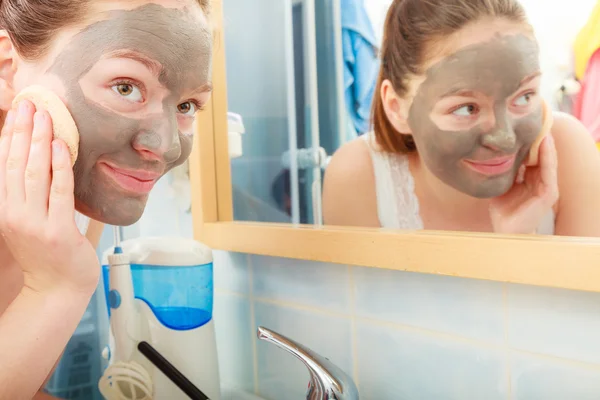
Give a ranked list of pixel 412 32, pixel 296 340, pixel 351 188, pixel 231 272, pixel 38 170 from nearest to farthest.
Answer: pixel 38 170
pixel 412 32
pixel 351 188
pixel 296 340
pixel 231 272

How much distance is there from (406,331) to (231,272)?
0.35 m

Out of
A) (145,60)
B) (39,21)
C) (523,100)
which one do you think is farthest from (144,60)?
(523,100)

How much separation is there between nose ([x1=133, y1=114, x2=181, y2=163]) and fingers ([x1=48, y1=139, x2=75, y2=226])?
0.07 m

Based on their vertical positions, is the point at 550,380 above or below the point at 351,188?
below

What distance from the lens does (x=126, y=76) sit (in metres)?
0.53

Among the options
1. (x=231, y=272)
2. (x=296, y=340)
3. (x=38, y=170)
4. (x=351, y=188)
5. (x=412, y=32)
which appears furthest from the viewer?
(x=231, y=272)

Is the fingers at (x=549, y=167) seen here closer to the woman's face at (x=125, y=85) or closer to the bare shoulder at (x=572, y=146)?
the bare shoulder at (x=572, y=146)

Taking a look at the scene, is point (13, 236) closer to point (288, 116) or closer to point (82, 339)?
point (288, 116)

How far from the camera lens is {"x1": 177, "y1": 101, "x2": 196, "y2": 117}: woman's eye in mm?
595

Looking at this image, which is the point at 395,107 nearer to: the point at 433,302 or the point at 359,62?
the point at 359,62

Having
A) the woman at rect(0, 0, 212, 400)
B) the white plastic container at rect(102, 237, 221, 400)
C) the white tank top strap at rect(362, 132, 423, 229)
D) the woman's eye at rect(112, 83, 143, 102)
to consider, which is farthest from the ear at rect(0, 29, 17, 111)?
the white tank top strap at rect(362, 132, 423, 229)

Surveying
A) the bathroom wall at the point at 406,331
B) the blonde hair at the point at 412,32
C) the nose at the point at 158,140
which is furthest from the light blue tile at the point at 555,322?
the nose at the point at 158,140

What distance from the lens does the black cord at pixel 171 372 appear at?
72 cm

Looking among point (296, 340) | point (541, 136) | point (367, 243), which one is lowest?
point (296, 340)
